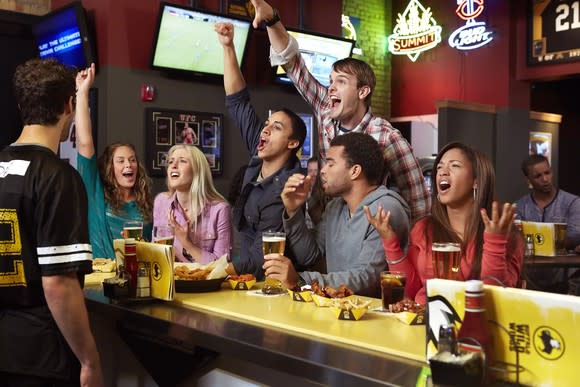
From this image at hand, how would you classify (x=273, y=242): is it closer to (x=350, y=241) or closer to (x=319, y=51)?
(x=350, y=241)

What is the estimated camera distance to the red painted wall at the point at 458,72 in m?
8.40

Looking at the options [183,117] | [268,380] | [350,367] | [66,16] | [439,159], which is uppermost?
[66,16]

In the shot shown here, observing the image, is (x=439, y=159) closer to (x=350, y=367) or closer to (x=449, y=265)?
(x=449, y=265)

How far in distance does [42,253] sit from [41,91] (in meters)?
0.49

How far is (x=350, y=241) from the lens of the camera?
246 cm

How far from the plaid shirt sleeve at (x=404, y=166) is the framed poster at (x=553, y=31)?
5.81 metres

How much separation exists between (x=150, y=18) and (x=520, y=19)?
5119mm

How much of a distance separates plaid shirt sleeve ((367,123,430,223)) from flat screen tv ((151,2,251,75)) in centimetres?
290

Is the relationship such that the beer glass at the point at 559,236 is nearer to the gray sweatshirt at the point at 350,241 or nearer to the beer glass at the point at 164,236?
the gray sweatshirt at the point at 350,241

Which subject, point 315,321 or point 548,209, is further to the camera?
point 548,209

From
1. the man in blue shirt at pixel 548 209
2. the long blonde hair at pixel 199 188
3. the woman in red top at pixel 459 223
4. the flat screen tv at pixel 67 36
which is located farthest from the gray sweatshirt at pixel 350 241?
the flat screen tv at pixel 67 36

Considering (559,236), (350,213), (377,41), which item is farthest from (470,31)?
(350,213)

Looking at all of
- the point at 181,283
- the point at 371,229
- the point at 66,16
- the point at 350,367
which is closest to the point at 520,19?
the point at 66,16

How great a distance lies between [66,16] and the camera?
5344 mm
